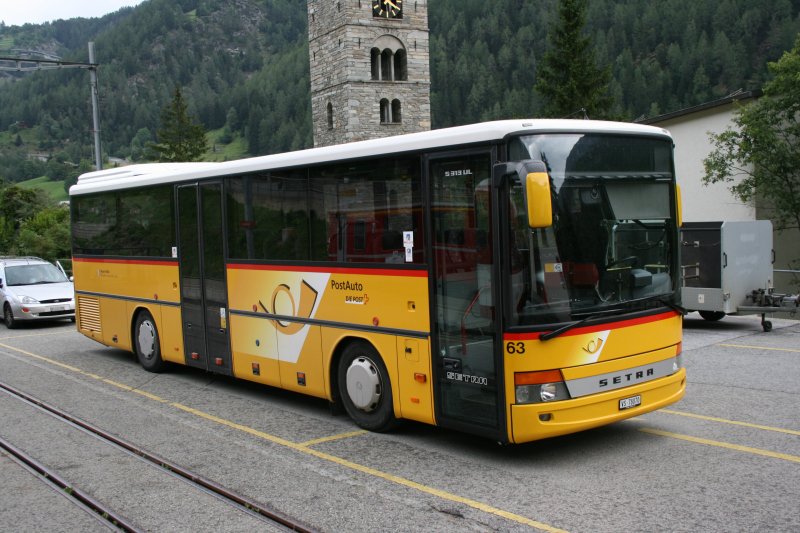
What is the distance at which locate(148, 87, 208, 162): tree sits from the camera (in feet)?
295

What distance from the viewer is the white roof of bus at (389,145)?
668 centimetres

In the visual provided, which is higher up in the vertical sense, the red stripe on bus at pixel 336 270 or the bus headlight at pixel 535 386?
the red stripe on bus at pixel 336 270

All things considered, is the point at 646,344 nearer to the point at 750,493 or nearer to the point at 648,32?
the point at 750,493

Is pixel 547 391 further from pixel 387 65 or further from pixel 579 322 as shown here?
pixel 387 65

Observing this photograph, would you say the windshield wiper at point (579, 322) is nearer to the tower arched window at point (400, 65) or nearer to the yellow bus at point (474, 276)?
the yellow bus at point (474, 276)

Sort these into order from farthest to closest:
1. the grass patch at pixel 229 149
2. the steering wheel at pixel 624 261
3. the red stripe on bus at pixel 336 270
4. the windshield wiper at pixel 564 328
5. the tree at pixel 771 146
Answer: the grass patch at pixel 229 149 < the tree at pixel 771 146 < the red stripe on bus at pixel 336 270 < the steering wheel at pixel 624 261 < the windshield wiper at pixel 564 328

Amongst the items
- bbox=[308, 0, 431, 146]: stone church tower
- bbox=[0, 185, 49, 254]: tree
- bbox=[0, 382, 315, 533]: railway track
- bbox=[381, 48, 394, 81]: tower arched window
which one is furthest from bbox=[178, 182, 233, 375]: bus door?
bbox=[381, 48, 394, 81]: tower arched window

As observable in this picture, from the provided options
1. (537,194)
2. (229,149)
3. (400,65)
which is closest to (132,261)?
(537,194)

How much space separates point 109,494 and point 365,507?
Answer: 2093mm

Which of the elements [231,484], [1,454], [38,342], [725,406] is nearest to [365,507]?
[231,484]

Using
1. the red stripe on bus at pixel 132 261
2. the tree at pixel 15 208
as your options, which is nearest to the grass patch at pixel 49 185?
the tree at pixel 15 208

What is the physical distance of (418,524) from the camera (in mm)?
5605

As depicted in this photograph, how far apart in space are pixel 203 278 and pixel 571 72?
4806cm

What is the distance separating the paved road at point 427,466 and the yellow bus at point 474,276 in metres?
0.41
